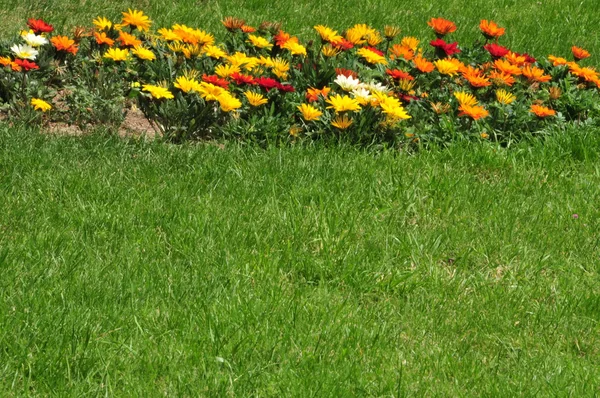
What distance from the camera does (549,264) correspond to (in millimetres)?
4191

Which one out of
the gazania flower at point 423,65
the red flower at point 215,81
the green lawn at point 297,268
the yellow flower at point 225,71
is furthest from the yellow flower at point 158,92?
the gazania flower at point 423,65

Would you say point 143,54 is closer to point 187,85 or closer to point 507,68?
point 187,85

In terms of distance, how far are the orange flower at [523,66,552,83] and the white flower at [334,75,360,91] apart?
1219 mm

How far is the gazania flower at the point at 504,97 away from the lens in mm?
5730

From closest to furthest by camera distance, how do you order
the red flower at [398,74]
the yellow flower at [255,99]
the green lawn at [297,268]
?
1. the green lawn at [297,268]
2. the yellow flower at [255,99]
3. the red flower at [398,74]

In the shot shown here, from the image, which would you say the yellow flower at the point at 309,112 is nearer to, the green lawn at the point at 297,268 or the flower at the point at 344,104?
the flower at the point at 344,104

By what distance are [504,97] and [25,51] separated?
2772 mm

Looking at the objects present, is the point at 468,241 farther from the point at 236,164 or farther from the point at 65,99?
the point at 65,99

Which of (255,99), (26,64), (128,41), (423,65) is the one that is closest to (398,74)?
(423,65)

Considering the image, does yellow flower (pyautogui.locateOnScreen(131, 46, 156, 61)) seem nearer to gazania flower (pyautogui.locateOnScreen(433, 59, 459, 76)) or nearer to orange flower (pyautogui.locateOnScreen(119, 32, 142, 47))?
orange flower (pyautogui.locateOnScreen(119, 32, 142, 47))

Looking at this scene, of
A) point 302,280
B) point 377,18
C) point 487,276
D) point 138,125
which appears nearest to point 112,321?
point 302,280

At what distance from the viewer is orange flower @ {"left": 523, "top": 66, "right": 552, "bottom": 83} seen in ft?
19.9

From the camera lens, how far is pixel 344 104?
522cm

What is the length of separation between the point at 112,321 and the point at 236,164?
61.0 inches
